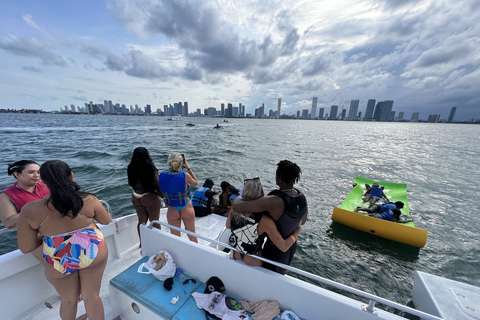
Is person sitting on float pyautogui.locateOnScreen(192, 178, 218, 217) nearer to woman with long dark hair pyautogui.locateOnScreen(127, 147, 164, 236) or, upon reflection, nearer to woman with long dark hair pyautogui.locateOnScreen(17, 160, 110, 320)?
woman with long dark hair pyautogui.locateOnScreen(127, 147, 164, 236)

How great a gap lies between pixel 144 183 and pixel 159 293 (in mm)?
1759

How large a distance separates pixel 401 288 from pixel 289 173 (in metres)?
6.29

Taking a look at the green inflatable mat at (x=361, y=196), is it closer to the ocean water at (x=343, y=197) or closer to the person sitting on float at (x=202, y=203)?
the ocean water at (x=343, y=197)

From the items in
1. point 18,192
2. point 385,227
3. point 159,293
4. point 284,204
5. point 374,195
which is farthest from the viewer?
point 374,195

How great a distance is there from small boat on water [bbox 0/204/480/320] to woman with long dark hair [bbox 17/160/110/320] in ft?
1.72

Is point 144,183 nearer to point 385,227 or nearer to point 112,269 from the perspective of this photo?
point 112,269

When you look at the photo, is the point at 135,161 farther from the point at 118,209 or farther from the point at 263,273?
the point at 118,209

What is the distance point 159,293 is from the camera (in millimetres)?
2643

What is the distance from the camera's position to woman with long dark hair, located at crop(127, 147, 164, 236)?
3.32m

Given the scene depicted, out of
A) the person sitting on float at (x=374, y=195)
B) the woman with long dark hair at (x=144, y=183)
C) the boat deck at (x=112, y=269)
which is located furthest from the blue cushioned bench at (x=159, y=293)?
the person sitting on float at (x=374, y=195)

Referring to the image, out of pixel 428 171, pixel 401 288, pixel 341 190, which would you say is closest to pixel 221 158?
pixel 341 190

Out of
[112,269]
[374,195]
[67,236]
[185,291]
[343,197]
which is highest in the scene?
[67,236]

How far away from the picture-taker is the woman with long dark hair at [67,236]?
71.4 inches

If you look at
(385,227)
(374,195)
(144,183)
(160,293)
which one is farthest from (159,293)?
(374,195)
